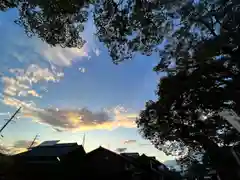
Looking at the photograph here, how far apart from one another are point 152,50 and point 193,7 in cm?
348

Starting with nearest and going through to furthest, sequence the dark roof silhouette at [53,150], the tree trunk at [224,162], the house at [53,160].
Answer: the tree trunk at [224,162], the house at [53,160], the dark roof silhouette at [53,150]

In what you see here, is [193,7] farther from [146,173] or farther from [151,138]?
[146,173]

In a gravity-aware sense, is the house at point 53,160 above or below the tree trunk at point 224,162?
above

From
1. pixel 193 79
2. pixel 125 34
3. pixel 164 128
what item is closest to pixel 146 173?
pixel 164 128

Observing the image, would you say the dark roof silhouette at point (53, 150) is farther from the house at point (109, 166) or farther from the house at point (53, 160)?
the house at point (109, 166)

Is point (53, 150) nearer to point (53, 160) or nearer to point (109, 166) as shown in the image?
point (53, 160)

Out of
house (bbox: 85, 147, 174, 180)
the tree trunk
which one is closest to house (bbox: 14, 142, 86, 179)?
house (bbox: 85, 147, 174, 180)

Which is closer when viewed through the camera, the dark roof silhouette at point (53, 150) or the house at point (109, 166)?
the house at point (109, 166)

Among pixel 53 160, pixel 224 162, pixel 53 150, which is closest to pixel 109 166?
pixel 53 160

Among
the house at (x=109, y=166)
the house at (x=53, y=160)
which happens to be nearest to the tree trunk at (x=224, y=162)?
the house at (x=109, y=166)

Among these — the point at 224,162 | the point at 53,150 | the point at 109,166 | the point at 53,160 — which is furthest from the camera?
the point at 53,150

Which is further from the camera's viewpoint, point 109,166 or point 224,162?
point 109,166

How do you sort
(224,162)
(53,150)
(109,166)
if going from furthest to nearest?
(53,150) → (109,166) → (224,162)

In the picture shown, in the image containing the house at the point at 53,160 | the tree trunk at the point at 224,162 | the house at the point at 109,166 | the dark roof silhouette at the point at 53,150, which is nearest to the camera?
the tree trunk at the point at 224,162
